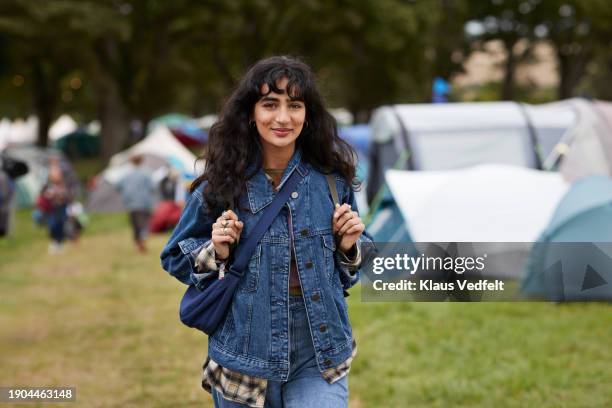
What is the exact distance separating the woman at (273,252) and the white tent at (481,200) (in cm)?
374

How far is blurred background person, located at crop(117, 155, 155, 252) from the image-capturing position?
38.9 ft

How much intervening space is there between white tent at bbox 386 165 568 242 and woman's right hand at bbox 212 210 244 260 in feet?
13.0

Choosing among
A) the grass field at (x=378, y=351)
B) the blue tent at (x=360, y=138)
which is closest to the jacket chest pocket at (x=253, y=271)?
the grass field at (x=378, y=351)

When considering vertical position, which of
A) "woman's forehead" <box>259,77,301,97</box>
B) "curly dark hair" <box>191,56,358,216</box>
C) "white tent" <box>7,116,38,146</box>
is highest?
"woman's forehead" <box>259,77,301,97</box>

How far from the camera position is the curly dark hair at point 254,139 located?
95.9 inches

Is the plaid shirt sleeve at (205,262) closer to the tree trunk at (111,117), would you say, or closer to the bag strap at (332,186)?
the bag strap at (332,186)

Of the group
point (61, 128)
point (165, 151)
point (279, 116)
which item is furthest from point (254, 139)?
point (61, 128)

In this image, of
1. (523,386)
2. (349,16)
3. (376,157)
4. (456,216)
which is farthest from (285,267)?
(349,16)

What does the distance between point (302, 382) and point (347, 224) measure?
1.73 feet

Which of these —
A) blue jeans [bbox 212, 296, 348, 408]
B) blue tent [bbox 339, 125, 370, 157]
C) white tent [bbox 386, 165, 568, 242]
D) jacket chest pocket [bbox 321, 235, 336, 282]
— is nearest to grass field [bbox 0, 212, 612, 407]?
white tent [bbox 386, 165, 568, 242]

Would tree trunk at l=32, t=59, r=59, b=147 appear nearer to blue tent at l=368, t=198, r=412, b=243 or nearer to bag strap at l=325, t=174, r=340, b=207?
blue tent at l=368, t=198, r=412, b=243

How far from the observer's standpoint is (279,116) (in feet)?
8.03

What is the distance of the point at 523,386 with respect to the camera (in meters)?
4.91

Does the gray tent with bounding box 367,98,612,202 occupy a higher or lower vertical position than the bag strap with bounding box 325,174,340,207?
lower
